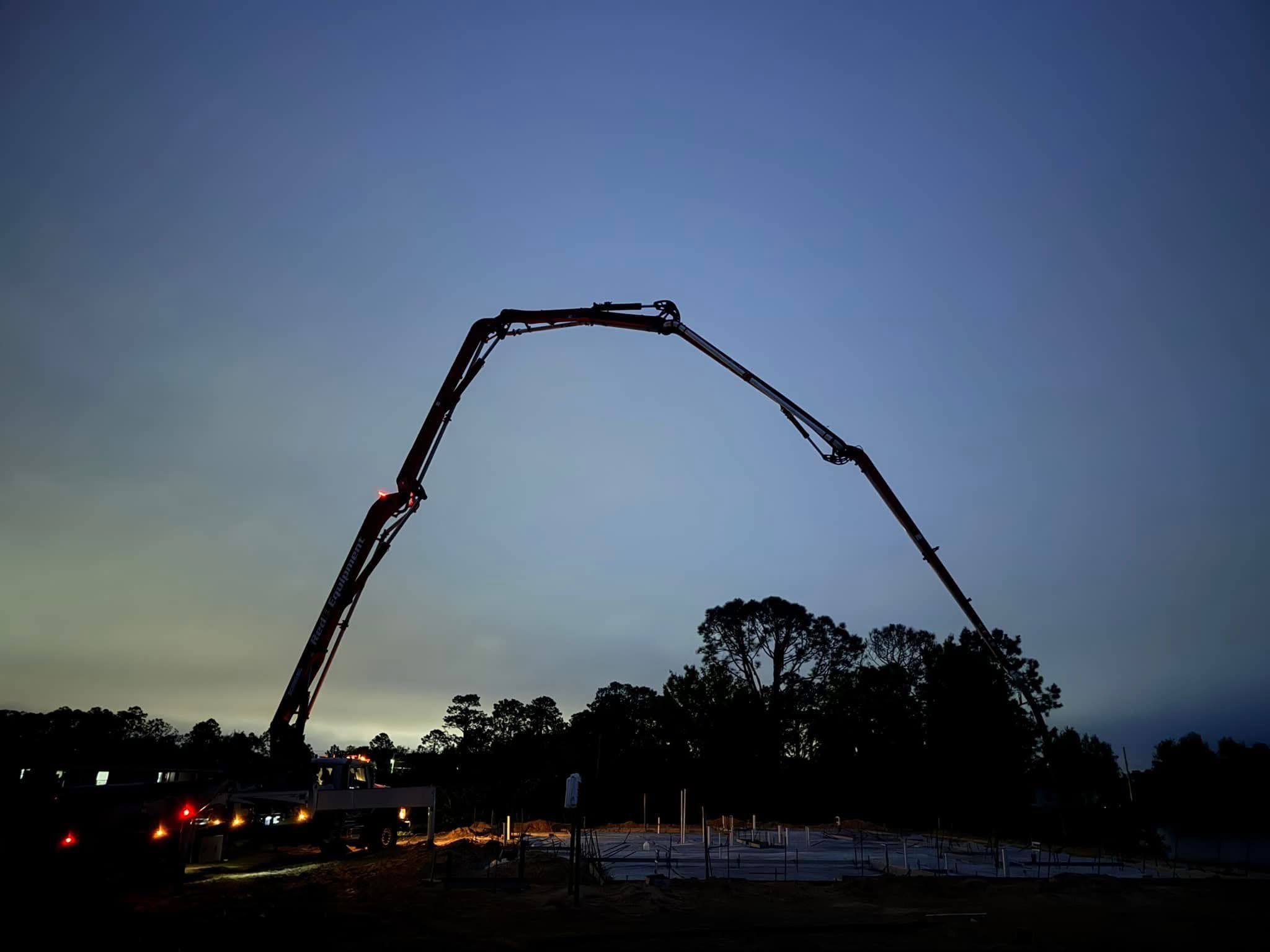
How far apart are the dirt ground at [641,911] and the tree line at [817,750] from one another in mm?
31505

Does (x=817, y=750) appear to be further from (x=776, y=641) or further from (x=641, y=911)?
(x=641, y=911)

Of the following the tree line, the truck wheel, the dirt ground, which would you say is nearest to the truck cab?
the truck wheel

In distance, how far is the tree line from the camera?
178 feet

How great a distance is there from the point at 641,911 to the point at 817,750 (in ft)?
158

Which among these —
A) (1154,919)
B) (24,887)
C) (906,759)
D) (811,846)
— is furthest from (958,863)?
(906,759)

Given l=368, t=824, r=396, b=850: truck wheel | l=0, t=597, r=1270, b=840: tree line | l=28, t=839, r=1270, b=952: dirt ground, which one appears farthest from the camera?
l=0, t=597, r=1270, b=840: tree line

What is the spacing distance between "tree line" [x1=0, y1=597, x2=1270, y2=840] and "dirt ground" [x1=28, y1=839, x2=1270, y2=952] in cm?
3150

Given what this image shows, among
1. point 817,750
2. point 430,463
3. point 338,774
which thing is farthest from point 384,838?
point 817,750

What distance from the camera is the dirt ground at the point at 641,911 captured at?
1280 centimetres

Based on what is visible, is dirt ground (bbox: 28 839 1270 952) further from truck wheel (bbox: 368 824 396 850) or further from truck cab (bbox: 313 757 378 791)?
truck wheel (bbox: 368 824 396 850)

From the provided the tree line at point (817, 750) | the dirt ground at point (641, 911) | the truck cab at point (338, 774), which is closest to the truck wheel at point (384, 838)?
the truck cab at point (338, 774)

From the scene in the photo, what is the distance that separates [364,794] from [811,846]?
57.6 feet

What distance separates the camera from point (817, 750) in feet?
198

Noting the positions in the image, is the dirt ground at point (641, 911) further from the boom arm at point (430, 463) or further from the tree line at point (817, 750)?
the tree line at point (817, 750)
